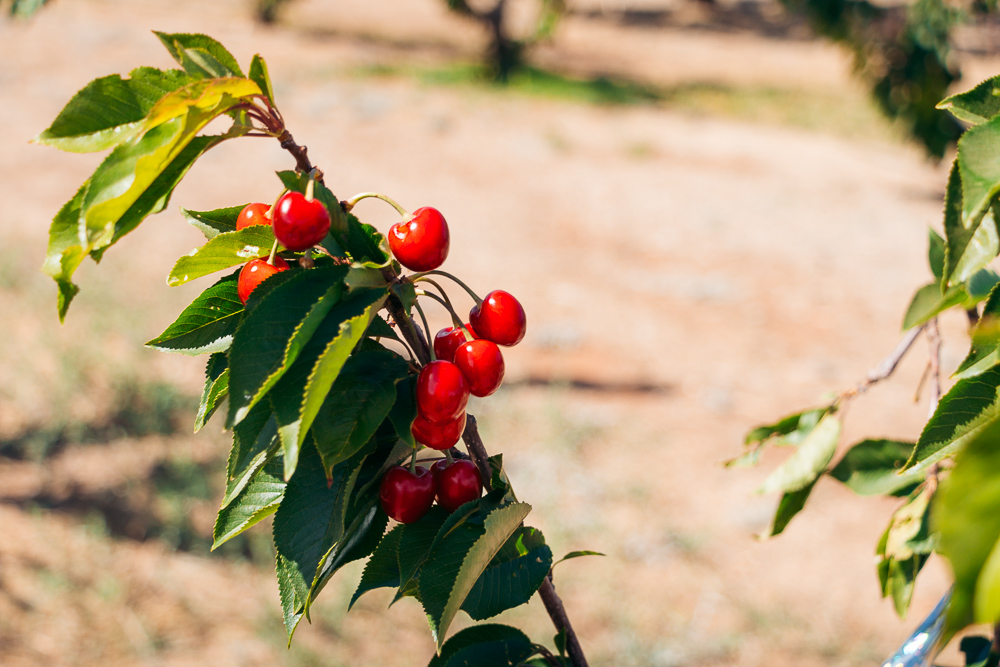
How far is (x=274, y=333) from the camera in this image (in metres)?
0.61

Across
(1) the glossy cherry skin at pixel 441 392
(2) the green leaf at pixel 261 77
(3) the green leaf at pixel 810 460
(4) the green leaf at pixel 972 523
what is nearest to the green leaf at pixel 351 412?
(1) the glossy cherry skin at pixel 441 392

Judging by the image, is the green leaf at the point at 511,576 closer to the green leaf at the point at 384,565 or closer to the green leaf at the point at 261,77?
the green leaf at the point at 384,565

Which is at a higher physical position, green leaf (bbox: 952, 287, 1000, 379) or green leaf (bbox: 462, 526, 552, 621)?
green leaf (bbox: 952, 287, 1000, 379)

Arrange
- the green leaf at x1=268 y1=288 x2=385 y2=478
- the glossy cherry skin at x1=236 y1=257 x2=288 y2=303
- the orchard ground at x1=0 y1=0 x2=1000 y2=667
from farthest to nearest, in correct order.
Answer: the orchard ground at x1=0 y1=0 x2=1000 y2=667, the glossy cherry skin at x1=236 y1=257 x2=288 y2=303, the green leaf at x1=268 y1=288 x2=385 y2=478

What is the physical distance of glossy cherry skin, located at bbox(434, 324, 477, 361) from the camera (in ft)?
2.67

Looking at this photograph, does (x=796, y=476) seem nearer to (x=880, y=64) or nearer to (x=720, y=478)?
(x=720, y=478)

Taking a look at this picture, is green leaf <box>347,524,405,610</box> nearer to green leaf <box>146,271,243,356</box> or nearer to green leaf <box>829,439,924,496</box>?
green leaf <box>146,271,243,356</box>

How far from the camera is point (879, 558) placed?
1.11 metres

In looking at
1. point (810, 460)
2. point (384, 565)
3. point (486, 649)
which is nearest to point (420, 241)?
point (384, 565)

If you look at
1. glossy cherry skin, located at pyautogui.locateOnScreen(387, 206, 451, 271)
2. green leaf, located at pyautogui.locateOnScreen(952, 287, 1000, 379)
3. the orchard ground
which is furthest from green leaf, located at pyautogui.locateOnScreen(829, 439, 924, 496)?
the orchard ground

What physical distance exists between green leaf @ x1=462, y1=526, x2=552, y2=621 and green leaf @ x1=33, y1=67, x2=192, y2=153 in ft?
1.66

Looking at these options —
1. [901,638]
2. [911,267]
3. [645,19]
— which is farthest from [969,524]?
[645,19]

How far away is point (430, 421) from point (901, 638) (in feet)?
10.0

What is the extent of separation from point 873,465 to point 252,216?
0.91 m
